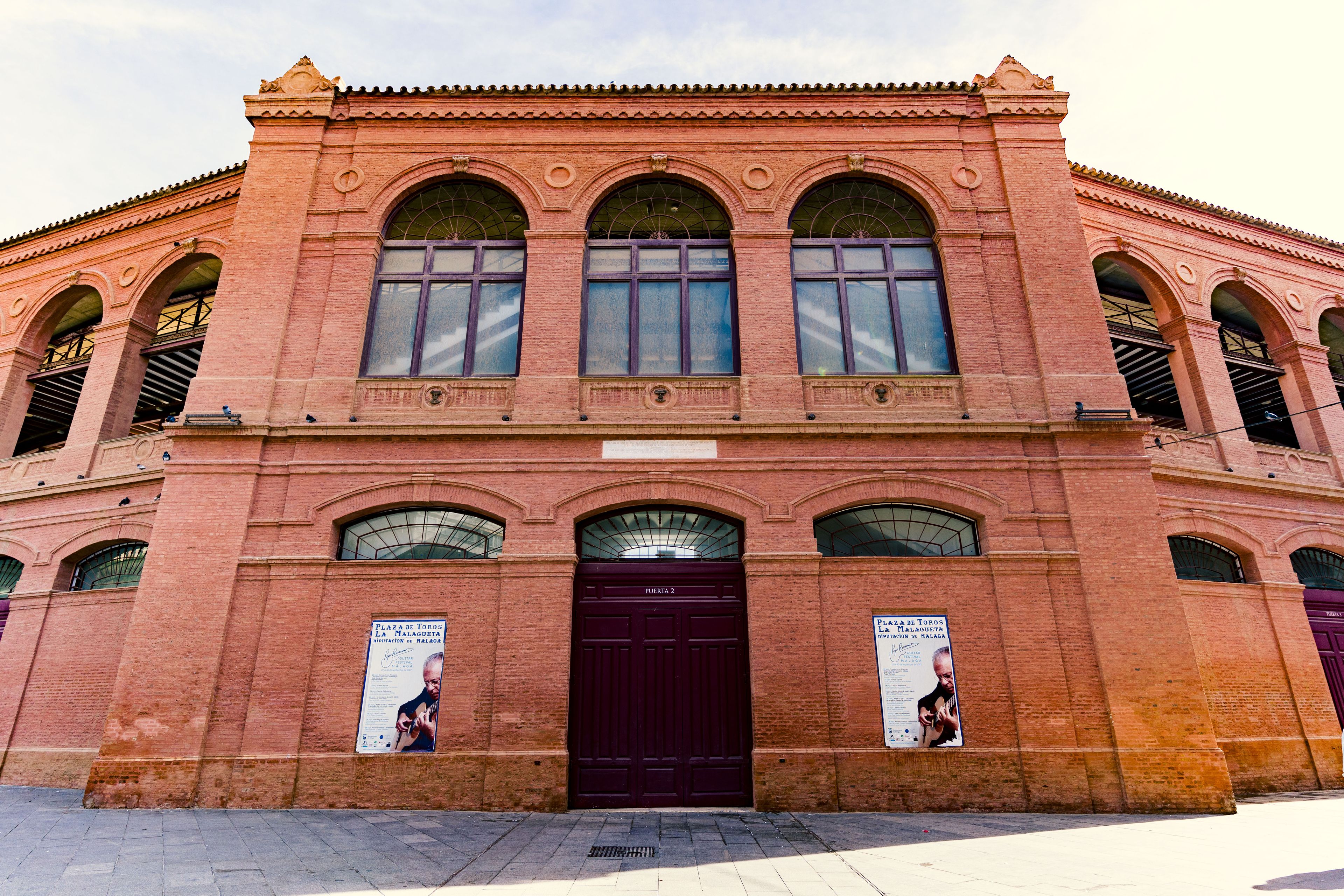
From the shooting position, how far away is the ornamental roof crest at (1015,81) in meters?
13.0

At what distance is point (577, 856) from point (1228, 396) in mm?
14299

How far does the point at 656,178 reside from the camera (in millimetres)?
12688

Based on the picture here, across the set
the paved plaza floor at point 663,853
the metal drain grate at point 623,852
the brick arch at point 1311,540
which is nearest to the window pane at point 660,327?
the paved plaza floor at point 663,853

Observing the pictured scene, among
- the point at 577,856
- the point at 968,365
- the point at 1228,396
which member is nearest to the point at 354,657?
the point at 577,856

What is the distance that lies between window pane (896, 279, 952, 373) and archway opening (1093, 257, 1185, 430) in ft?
14.6

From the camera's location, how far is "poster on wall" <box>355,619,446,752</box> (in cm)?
955

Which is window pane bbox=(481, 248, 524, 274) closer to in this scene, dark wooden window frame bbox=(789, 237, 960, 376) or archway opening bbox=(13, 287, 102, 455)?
dark wooden window frame bbox=(789, 237, 960, 376)

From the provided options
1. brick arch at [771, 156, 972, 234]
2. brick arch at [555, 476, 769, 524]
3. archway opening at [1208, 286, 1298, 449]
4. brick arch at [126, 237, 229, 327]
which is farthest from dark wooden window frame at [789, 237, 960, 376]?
brick arch at [126, 237, 229, 327]

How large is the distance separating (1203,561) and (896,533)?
6223mm

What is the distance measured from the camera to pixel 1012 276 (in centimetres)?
1197

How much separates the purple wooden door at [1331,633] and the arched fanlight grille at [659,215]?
12290 mm

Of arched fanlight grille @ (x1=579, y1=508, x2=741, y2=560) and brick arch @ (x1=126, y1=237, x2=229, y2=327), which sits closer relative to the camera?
arched fanlight grille @ (x1=579, y1=508, x2=741, y2=560)

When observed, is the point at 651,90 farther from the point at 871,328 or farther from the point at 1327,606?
the point at 1327,606

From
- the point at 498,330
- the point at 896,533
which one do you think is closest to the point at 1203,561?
the point at 896,533
